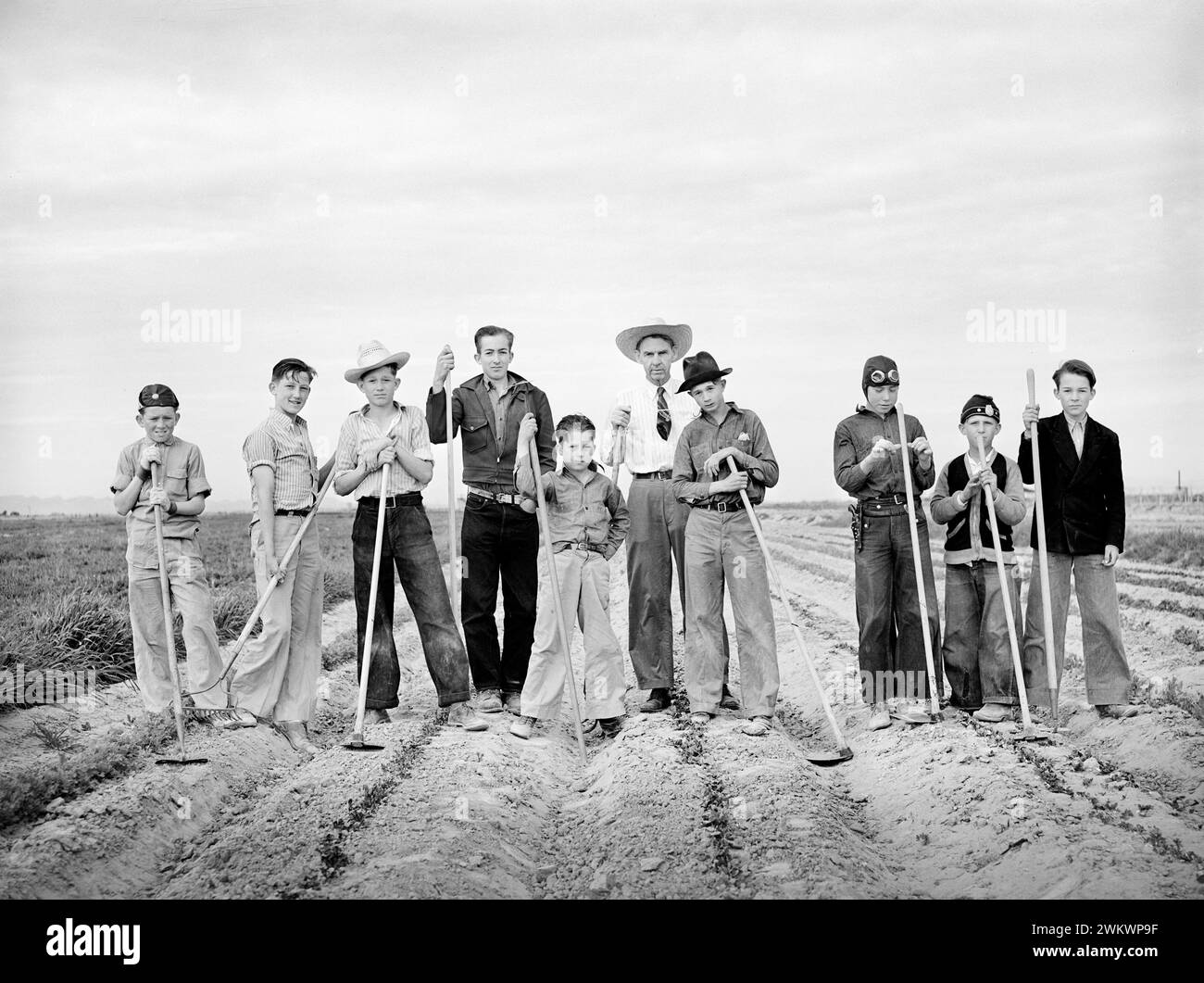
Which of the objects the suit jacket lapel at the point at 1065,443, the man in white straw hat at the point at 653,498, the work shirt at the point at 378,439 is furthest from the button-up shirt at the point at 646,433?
the suit jacket lapel at the point at 1065,443

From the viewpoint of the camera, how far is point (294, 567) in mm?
6973

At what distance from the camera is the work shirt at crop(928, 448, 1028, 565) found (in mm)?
6988

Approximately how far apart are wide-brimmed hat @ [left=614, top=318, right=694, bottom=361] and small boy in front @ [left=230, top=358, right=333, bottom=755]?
81.4 inches

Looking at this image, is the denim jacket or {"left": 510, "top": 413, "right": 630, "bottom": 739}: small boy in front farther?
the denim jacket

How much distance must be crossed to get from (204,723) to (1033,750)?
15.7ft

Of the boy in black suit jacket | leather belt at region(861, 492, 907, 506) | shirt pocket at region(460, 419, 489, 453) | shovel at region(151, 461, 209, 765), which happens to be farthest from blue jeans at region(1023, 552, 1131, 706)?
shovel at region(151, 461, 209, 765)

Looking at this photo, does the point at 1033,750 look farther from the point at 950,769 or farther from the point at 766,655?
the point at 766,655

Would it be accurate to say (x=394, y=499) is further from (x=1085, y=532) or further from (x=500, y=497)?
(x=1085, y=532)

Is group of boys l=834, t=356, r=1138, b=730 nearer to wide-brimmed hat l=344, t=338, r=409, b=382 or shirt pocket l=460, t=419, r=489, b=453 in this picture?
shirt pocket l=460, t=419, r=489, b=453

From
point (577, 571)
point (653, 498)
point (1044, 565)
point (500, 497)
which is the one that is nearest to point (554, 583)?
point (577, 571)

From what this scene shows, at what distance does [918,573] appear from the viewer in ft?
22.5

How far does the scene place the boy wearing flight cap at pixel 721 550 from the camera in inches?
271
